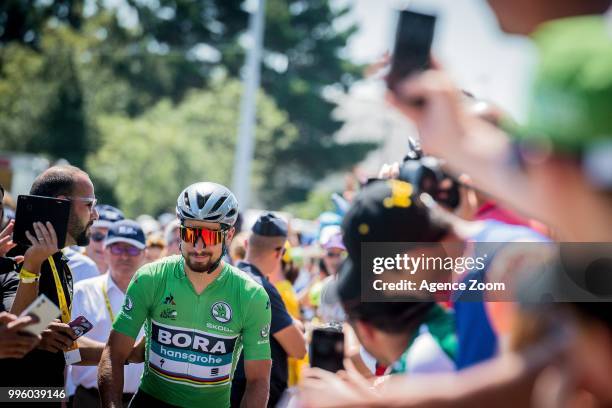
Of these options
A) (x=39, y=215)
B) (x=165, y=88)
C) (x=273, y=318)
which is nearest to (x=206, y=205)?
(x=39, y=215)

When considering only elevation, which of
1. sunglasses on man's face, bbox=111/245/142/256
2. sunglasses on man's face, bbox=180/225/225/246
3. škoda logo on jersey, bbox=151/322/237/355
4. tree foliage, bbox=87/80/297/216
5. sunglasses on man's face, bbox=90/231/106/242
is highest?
sunglasses on man's face, bbox=180/225/225/246

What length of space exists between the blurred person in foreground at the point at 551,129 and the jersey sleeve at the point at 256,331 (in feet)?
7.50

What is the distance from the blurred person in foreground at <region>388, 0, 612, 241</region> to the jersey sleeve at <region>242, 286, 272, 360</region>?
228cm

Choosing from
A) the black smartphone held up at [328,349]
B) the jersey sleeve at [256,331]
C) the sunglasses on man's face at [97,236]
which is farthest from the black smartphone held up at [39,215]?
the sunglasses on man's face at [97,236]

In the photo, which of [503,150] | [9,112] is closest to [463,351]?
[503,150]

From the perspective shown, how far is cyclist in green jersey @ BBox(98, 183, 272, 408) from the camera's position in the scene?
414 cm

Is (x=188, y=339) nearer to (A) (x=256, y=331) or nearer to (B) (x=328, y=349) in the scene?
(A) (x=256, y=331)

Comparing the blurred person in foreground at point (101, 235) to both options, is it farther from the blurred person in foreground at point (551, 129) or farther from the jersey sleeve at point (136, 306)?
the blurred person in foreground at point (551, 129)

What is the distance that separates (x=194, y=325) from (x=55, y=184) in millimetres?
1198

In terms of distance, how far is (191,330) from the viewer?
4.18 metres

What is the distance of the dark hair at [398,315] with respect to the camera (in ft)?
7.96

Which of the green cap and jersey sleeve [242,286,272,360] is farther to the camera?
jersey sleeve [242,286,272,360]

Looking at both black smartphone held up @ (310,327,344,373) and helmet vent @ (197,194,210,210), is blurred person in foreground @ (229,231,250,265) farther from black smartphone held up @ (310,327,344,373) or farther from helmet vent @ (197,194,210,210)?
black smartphone held up @ (310,327,344,373)

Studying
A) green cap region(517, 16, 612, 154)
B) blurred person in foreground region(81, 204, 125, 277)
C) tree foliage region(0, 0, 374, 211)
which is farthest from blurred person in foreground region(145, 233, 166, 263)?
tree foliage region(0, 0, 374, 211)
